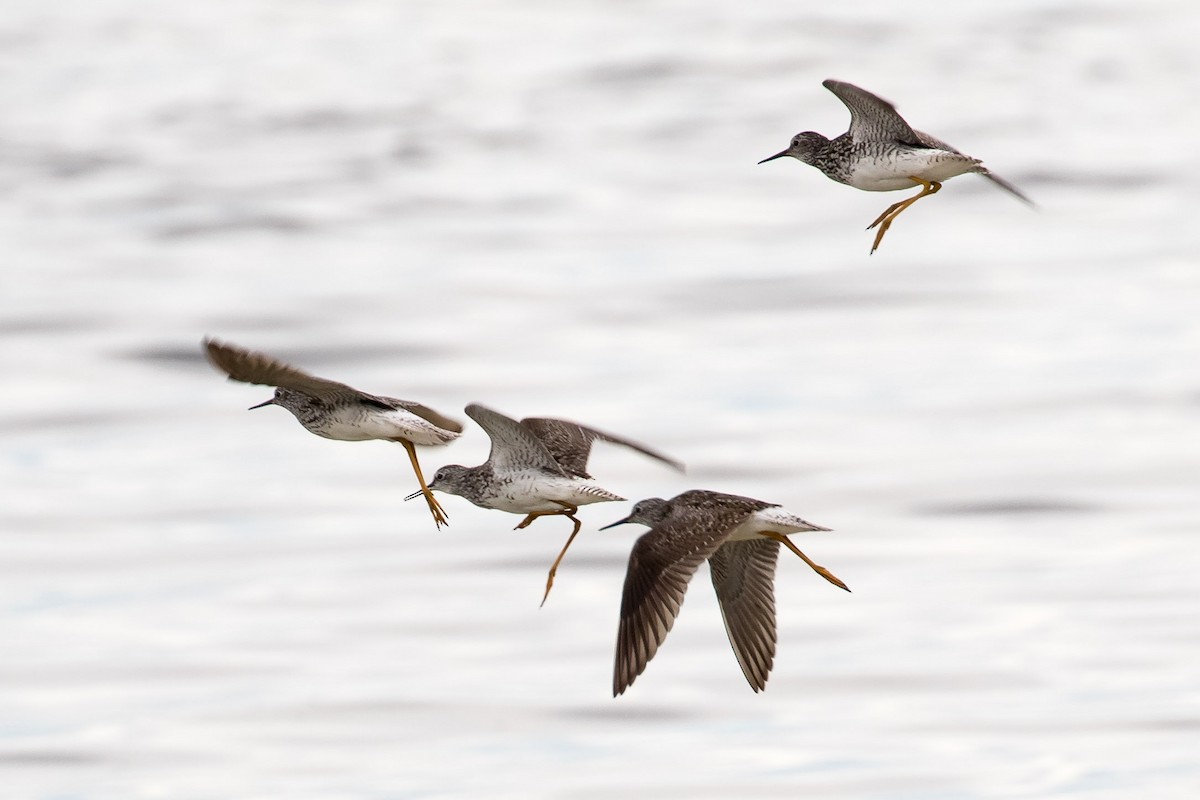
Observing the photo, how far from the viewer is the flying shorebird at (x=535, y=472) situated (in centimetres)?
1423

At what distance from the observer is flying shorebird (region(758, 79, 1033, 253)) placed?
13195 mm

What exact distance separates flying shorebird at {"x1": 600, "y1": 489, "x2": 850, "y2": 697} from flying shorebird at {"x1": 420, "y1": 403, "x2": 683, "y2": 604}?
0.50m

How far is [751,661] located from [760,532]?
4.35 ft

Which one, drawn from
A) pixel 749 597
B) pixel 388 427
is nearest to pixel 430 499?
pixel 388 427

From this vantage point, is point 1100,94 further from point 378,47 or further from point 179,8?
point 179,8

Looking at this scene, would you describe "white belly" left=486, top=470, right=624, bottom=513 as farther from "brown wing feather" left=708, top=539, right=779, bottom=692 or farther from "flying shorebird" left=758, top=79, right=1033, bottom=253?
"flying shorebird" left=758, top=79, right=1033, bottom=253

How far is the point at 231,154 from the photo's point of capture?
8206 cm

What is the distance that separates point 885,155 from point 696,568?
8.71 ft

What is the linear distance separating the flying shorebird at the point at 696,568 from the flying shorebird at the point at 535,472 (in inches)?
19.7

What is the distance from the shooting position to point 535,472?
48.1ft

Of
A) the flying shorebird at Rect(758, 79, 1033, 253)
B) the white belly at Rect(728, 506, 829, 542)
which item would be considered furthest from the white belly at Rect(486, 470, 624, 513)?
the flying shorebird at Rect(758, 79, 1033, 253)

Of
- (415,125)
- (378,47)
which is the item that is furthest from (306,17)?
(415,125)

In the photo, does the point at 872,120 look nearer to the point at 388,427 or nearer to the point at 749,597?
the point at 388,427

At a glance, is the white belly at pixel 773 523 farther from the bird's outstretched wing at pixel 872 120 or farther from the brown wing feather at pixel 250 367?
the brown wing feather at pixel 250 367
